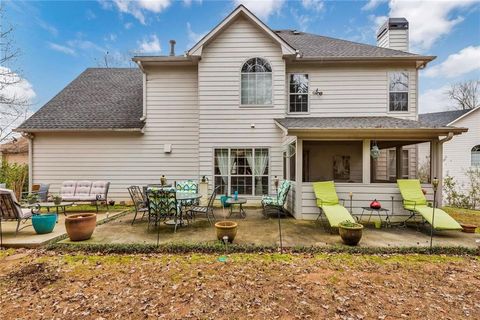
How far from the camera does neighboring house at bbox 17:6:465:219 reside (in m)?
9.12

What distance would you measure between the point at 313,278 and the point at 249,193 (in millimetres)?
5724

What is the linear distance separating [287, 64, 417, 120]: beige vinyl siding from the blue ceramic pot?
27.4 feet

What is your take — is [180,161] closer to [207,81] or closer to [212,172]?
[212,172]

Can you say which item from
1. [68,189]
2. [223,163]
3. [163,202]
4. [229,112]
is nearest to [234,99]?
[229,112]

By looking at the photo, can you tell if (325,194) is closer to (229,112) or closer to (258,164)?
(258,164)

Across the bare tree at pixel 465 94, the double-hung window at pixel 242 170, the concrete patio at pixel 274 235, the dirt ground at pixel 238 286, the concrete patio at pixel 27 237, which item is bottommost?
the dirt ground at pixel 238 286

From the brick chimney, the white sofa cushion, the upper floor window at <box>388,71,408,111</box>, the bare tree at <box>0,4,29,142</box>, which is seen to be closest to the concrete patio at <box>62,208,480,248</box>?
the white sofa cushion

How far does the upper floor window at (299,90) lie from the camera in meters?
9.63

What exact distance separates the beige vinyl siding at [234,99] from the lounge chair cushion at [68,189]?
15.6ft

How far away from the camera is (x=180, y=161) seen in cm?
986

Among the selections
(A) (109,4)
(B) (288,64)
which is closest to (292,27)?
(B) (288,64)

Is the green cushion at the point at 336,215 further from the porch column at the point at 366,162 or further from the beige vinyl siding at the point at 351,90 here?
the beige vinyl siding at the point at 351,90

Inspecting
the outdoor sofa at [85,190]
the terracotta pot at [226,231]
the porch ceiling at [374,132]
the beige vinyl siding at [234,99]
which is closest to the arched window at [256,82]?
the beige vinyl siding at [234,99]

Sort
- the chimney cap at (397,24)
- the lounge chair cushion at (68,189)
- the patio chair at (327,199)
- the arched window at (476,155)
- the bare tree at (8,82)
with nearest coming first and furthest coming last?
the patio chair at (327,199)
the lounge chair cushion at (68,189)
the bare tree at (8,82)
the chimney cap at (397,24)
the arched window at (476,155)
